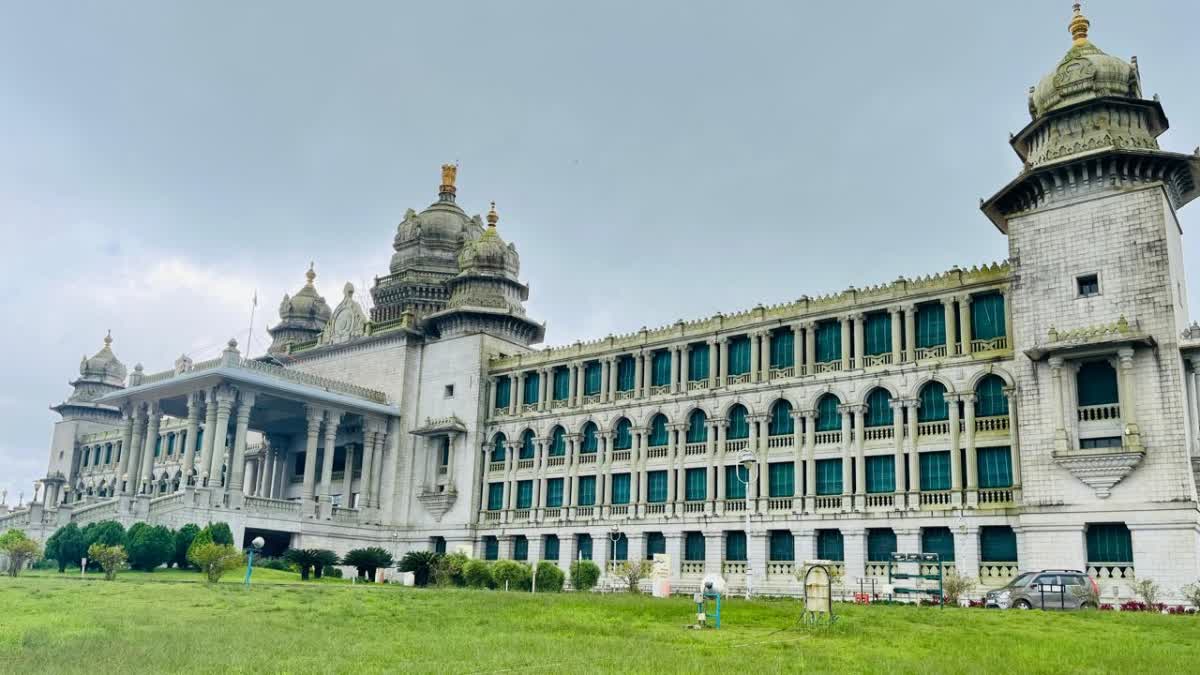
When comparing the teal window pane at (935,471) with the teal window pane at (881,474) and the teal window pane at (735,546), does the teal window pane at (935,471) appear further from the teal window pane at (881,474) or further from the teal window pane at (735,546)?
the teal window pane at (735,546)

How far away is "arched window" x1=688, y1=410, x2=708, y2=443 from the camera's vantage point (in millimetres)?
55812

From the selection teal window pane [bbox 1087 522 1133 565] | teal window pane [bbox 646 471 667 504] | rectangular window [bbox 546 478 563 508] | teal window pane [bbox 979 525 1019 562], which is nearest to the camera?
teal window pane [bbox 1087 522 1133 565]

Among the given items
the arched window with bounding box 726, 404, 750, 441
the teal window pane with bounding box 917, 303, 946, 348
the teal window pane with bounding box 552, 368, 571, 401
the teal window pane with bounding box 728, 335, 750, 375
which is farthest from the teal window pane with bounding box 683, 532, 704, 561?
the teal window pane with bounding box 917, 303, 946, 348

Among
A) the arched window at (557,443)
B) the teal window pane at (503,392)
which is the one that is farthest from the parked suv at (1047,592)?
the teal window pane at (503,392)

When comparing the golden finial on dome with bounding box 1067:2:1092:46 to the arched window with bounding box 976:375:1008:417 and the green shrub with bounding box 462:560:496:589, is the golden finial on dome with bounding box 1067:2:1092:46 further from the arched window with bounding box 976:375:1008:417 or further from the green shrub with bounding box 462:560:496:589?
the green shrub with bounding box 462:560:496:589

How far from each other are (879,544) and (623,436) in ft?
55.1

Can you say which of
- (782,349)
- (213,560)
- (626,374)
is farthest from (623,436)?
(213,560)

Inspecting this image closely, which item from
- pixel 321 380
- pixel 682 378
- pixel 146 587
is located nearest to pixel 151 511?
pixel 321 380

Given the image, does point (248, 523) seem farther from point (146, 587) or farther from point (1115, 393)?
point (1115, 393)

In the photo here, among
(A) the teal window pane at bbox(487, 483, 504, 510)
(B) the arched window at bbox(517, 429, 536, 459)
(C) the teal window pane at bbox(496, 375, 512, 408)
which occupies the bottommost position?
(A) the teal window pane at bbox(487, 483, 504, 510)

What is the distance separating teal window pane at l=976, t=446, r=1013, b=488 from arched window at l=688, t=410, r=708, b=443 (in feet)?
48.6

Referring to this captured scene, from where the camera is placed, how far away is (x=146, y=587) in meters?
37.2

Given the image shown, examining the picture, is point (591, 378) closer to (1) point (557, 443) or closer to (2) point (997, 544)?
(1) point (557, 443)

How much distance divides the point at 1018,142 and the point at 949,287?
284 inches
